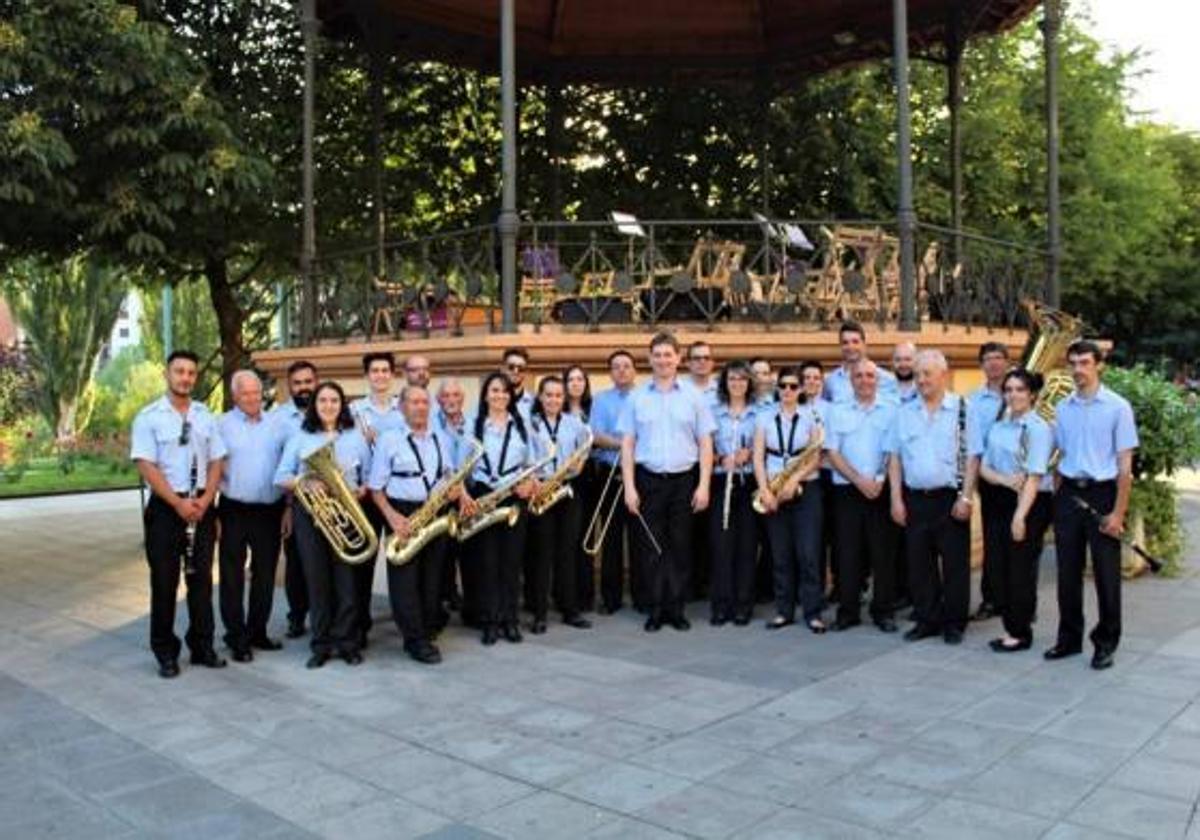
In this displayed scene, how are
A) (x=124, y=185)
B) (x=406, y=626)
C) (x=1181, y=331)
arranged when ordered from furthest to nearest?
(x=1181, y=331)
(x=124, y=185)
(x=406, y=626)

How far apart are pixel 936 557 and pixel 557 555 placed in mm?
2574

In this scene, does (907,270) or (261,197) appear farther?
(261,197)

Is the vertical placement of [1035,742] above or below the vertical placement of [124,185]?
below

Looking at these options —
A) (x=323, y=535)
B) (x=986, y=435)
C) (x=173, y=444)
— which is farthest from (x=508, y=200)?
(x=986, y=435)

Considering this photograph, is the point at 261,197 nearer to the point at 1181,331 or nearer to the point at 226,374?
the point at 226,374

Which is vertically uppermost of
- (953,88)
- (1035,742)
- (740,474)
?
(953,88)

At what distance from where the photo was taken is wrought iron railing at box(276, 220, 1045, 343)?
955cm

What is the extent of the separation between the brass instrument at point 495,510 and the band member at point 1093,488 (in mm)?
3223

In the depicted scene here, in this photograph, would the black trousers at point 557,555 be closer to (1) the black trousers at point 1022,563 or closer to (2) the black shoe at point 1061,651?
(1) the black trousers at point 1022,563

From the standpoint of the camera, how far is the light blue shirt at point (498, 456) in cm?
721

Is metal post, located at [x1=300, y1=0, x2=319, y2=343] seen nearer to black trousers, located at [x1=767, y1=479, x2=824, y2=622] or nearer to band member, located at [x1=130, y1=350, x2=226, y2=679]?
band member, located at [x1=130, y1=350, x2=226, y2=679]

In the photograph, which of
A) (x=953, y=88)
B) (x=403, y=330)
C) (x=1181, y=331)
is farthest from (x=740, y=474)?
(x=1181, y=331)

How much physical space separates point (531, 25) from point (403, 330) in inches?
225

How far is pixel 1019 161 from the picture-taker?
18.3 m
